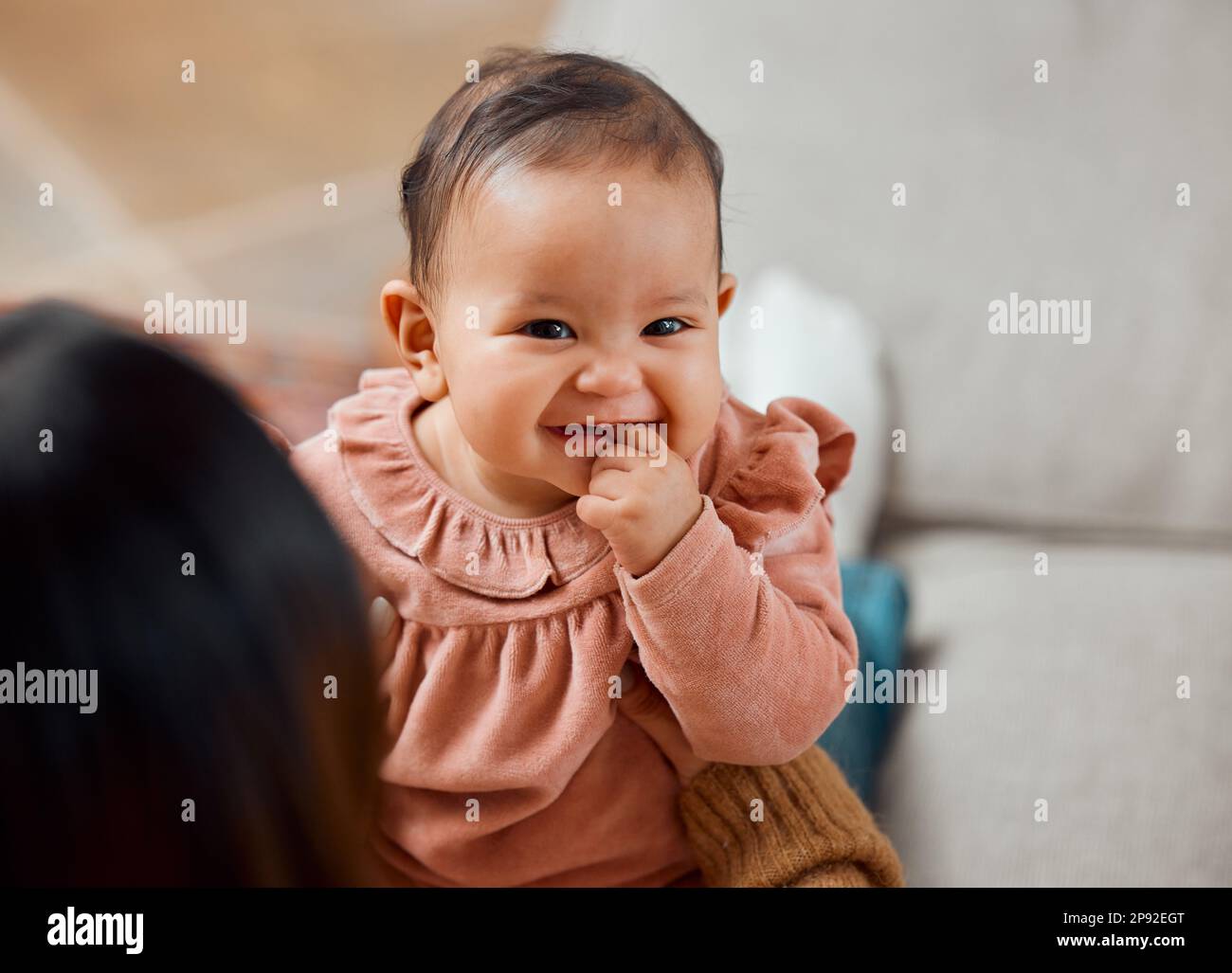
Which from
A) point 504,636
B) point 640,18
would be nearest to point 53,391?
point 504,636

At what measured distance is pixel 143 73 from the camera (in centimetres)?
197

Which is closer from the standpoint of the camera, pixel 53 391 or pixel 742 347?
pixel 53 391

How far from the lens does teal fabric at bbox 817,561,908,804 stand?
0.81m

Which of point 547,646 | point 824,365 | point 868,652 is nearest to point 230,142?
point 824,365

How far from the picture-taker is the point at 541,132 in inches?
19.2

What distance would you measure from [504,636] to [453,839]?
0.12m

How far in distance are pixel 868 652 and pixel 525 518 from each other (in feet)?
1.23

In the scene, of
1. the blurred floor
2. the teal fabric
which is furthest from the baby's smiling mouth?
the blurred floor

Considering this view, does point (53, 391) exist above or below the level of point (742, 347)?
below

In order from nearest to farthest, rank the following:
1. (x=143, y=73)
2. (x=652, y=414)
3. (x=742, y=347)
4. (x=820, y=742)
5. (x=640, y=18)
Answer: (x=652, y=414), (x=820, y=742), (x=742, y=347), (x=640, y=18), (x=143, y=73)

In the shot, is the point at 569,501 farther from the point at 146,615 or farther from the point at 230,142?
the point at 230,142

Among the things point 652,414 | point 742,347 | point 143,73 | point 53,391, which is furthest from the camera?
point 143,73

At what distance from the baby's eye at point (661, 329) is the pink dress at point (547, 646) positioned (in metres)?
0.08
